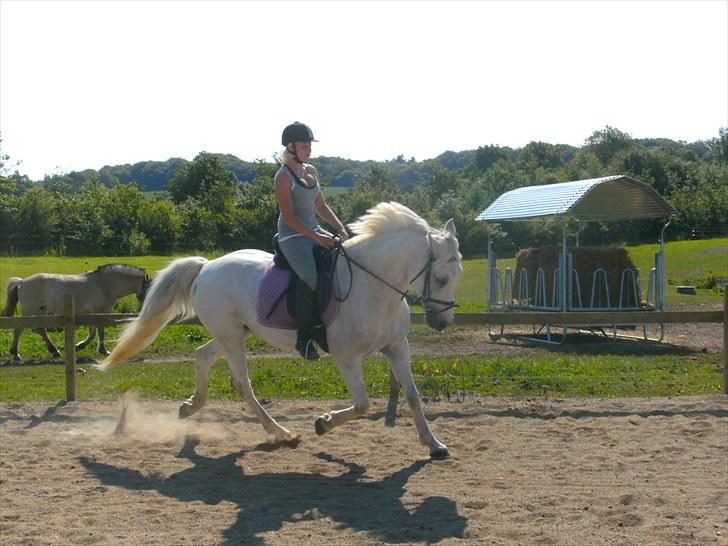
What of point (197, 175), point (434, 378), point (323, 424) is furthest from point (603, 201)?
point (197, 175)

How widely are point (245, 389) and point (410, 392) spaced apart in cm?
177

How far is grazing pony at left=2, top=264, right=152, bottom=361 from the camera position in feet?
55.8

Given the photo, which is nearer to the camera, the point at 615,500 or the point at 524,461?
the point at 615,500

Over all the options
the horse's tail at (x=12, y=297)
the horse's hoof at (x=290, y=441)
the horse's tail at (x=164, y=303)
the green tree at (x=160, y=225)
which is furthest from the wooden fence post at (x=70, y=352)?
the green tree at (x=160, y=225)

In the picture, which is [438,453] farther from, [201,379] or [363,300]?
[201,379]

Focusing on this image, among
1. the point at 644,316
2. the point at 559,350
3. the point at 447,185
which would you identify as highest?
the point at 447,185

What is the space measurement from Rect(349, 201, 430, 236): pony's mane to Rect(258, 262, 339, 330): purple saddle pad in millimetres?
808

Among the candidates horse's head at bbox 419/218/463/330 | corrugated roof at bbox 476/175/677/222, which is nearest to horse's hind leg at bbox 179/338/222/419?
horse's head at bbox 419/218/463/330

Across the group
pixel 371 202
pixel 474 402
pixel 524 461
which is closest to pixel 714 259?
pixel 371 202

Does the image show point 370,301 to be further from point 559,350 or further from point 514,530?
point 559,350

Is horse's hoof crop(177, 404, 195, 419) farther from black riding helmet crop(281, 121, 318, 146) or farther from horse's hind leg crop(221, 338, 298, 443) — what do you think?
black riding helmet crop(281, 121, 318, 146)

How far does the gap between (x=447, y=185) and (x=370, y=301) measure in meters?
71.5

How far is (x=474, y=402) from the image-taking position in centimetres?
1017

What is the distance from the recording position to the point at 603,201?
1831 centimetres
